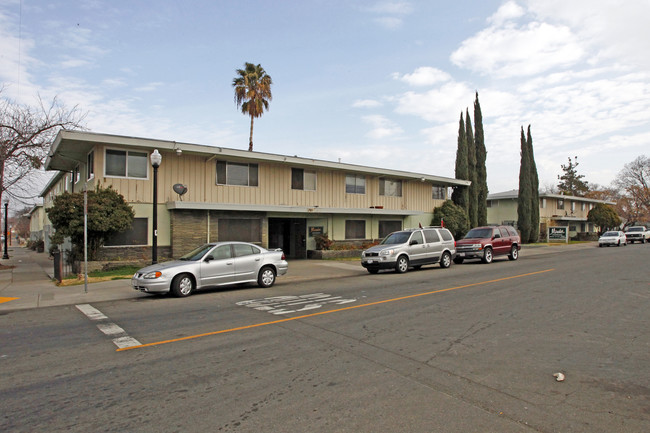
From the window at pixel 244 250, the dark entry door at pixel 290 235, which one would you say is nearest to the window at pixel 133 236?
the window at pixel 244 250

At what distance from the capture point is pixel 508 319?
25.8 feet

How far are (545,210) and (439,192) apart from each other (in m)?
22.6

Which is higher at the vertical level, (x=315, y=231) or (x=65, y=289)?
Answer: (x=315, y=231)

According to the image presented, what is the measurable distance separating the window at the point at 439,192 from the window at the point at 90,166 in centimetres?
2319

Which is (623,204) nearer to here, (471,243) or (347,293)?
(471,243)

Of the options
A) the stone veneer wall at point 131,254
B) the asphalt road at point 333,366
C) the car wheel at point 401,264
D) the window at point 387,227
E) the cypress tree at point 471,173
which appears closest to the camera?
the asphalt road at point 333,366

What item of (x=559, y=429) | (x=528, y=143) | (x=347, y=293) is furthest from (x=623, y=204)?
(x=559, y=429)

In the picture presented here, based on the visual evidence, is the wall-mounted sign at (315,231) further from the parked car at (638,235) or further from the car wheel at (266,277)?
the parked car at (638,235)

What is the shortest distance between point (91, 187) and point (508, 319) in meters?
17.4

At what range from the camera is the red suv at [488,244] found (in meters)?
20.5

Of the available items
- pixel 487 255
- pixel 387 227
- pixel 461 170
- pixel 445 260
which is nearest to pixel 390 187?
pixel 387 227

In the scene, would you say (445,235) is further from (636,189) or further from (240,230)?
(636,189)

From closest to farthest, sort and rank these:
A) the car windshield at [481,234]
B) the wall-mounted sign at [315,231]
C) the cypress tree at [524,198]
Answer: the car windshield at [481,234] < the wall-mounted sign at [315,231] < the cypress tree at [524,198]

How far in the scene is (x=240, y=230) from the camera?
20859 millimetres
